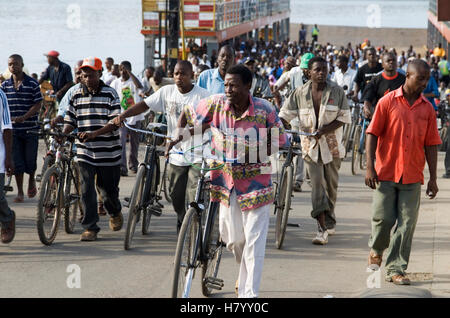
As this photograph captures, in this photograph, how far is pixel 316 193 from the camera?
8.39 meters

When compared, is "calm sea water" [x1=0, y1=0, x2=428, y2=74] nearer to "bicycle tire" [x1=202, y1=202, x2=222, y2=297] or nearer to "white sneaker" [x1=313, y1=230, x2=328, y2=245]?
"white sneaker" [x1=313, y1=230, x2=328, y2=245]

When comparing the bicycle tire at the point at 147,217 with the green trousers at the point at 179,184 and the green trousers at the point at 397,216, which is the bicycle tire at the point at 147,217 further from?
the green trousers at the point at 397,216

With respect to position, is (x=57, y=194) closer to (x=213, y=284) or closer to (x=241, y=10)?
(x=213, y=284)

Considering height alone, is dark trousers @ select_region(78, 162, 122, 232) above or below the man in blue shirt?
below

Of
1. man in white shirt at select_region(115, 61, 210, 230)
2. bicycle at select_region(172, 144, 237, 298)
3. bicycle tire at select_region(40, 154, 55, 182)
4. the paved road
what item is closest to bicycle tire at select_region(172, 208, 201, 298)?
bicycle at select_region(172, 144, 237, 298)

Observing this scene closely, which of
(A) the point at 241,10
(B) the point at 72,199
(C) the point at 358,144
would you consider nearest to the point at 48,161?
(B) the point at 72,199

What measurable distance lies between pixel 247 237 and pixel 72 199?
3.32 m

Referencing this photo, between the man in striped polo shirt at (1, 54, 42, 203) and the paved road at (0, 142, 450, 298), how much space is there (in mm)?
694

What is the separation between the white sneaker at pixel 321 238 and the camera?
8383 mm

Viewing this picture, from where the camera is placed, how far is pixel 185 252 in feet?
18.5

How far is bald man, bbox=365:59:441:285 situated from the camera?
6688mm

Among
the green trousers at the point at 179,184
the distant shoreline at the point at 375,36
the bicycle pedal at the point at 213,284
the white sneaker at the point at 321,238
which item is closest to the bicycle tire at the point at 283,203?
the white sneaker at the point at 321,238
